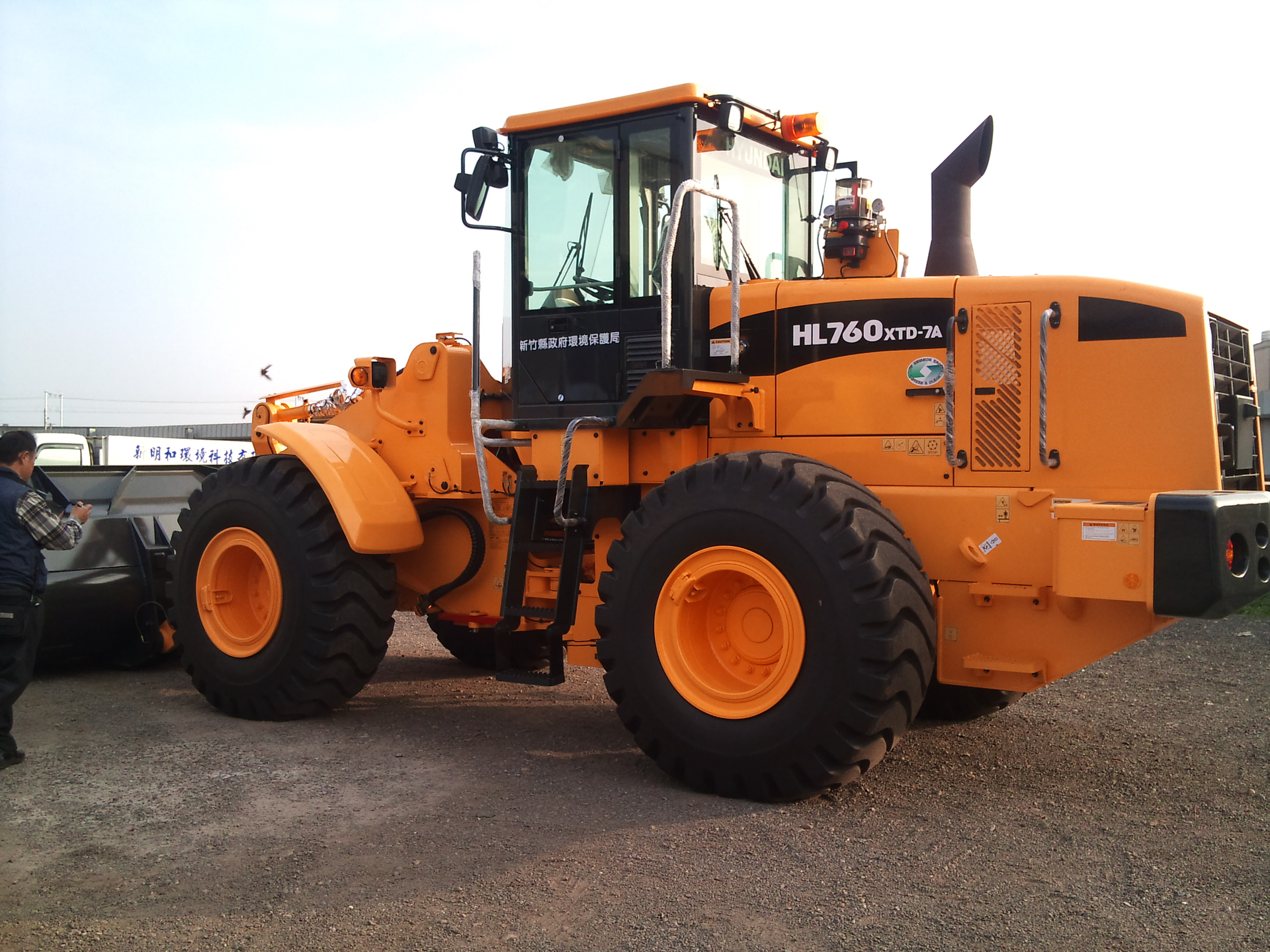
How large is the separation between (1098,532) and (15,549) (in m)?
5.26

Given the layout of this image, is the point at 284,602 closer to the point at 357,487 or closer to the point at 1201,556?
the point at 357,487

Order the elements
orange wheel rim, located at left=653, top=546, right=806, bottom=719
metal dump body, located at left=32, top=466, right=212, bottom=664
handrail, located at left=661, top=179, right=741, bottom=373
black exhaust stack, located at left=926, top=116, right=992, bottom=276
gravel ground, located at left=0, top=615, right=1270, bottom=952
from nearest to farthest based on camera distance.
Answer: gravel ground, located at left=0, top=615, right=1270, bottom=952 → orange wheel rim, located at left=653, top=546, right=806, bottom=719 → handrail, located at left=661, top=179, right=741, bottom=373 → black exhaust stack, located at left=926, top=116, right=992, bottom=276 → metal dump body, located at left=32, top=466, right=212, bottom=664

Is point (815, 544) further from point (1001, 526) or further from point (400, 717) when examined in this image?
point (400, 717)

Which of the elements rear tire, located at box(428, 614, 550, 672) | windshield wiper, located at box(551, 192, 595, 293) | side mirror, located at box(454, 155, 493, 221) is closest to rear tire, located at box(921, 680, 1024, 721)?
rear tire, located at box(428, 614, 550, 672)

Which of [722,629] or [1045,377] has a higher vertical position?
[1045,377]

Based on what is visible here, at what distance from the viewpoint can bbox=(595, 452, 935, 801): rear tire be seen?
185 inches

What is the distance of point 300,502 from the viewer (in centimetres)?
672

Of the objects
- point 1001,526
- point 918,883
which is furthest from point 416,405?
point 918,883

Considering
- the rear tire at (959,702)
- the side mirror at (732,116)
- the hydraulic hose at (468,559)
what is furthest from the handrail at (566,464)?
the rear tire at (959,702)

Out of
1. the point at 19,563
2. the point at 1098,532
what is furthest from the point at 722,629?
the point at 19,563

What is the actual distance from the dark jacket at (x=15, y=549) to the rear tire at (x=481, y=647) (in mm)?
2880

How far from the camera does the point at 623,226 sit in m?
6.11

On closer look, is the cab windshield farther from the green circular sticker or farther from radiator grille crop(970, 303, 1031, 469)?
radiator grille crop(970, 303, 1031, 469)

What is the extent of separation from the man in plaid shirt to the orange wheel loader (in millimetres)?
1180
